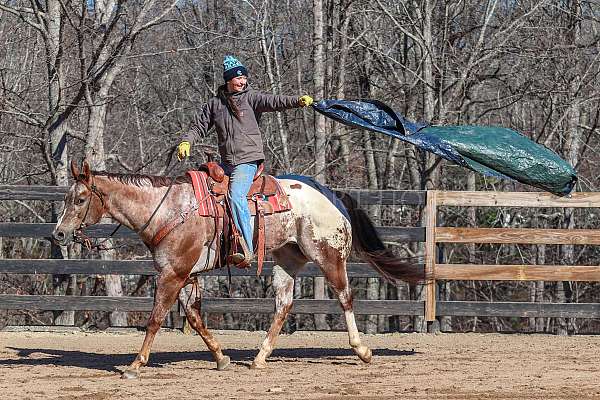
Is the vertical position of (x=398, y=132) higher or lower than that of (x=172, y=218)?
higher

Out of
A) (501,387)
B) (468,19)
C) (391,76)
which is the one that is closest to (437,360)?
(501,387)

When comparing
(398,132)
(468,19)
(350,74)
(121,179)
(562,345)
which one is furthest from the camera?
(350,74)

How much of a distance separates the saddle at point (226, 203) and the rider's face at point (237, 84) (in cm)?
66

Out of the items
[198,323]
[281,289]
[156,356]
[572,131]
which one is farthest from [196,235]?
[572,131]

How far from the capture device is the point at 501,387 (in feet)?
25.9

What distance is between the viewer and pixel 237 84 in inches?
352

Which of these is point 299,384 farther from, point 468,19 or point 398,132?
point 468,19

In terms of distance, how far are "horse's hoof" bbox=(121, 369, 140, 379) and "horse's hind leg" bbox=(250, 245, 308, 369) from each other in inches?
44.6

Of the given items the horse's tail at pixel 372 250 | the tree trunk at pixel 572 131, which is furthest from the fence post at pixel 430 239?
the tree trunk at pixel 572 131

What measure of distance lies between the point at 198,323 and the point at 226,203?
1068 millimetres

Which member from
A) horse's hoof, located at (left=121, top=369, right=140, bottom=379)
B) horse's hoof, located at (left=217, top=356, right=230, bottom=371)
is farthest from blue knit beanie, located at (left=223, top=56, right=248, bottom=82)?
horse's hoof, located at (left=121, top=369, right=140, bottom=379)

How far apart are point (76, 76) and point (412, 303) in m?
8.45

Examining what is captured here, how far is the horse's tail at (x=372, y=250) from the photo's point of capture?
9.95m

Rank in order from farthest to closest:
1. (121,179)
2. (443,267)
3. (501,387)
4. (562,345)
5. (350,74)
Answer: (350,74), (443,267), (562,345), (121,179), (501,387)
